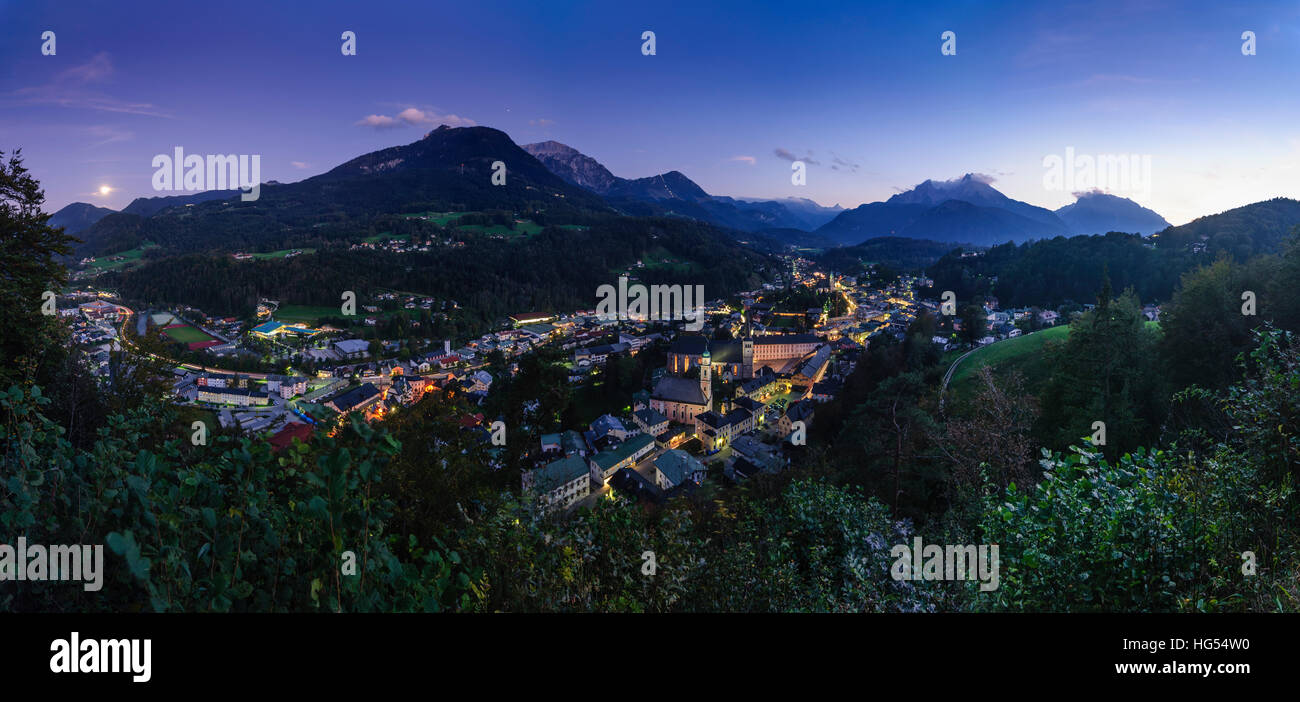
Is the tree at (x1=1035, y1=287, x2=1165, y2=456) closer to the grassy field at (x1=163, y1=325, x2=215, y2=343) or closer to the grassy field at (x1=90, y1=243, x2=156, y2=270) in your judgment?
the grassy field at (x1=163, y1=325, x2=215, y2=343)

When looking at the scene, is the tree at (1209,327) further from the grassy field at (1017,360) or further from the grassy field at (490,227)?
the grassy field at (490,227)

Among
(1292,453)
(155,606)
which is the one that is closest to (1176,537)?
(1292,453)

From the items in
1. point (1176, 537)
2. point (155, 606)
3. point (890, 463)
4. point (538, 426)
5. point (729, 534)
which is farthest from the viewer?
point (538, 426)

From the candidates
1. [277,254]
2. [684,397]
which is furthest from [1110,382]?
[277,254]

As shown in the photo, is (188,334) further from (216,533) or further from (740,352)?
(216,533)
